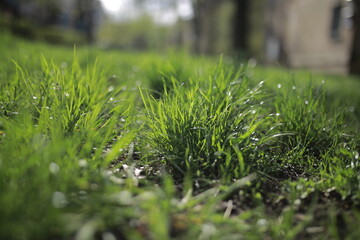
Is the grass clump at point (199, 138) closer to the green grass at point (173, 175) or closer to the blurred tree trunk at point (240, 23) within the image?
the green grass at point (173, 175)

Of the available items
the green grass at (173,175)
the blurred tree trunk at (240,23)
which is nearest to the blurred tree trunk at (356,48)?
the blurred tree trunk at (240,23)

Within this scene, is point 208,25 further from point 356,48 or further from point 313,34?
point 356,48

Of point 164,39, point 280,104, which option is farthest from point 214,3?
point 164,39

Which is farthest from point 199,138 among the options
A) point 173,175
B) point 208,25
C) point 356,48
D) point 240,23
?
point 208,25

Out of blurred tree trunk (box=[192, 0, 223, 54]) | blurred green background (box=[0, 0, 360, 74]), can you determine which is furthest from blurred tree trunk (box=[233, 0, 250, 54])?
blurred tree trunk (box=[192, 0, 223, 54])

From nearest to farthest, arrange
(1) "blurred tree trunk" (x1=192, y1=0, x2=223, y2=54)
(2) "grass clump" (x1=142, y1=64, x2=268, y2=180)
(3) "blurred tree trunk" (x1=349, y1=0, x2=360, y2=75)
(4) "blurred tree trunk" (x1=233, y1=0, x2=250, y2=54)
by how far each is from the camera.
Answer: (2) "grass clump" (x1=142, y1=64, x2=268, y2=180) < (3) "blurred tree trunk" (x1=349, y1=0, x2=360, y2=75) < (4) "blurred tree trunk" (x1=233, y1=0, x2=250, y2=54) < (1) "blurred tree trunk" (x1=192, y1=0, x2=223, y2=54)

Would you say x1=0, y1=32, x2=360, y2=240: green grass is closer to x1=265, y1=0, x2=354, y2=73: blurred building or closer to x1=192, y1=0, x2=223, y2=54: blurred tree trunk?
x1=265, y1=0, x2=354, y2=73: blurred building
